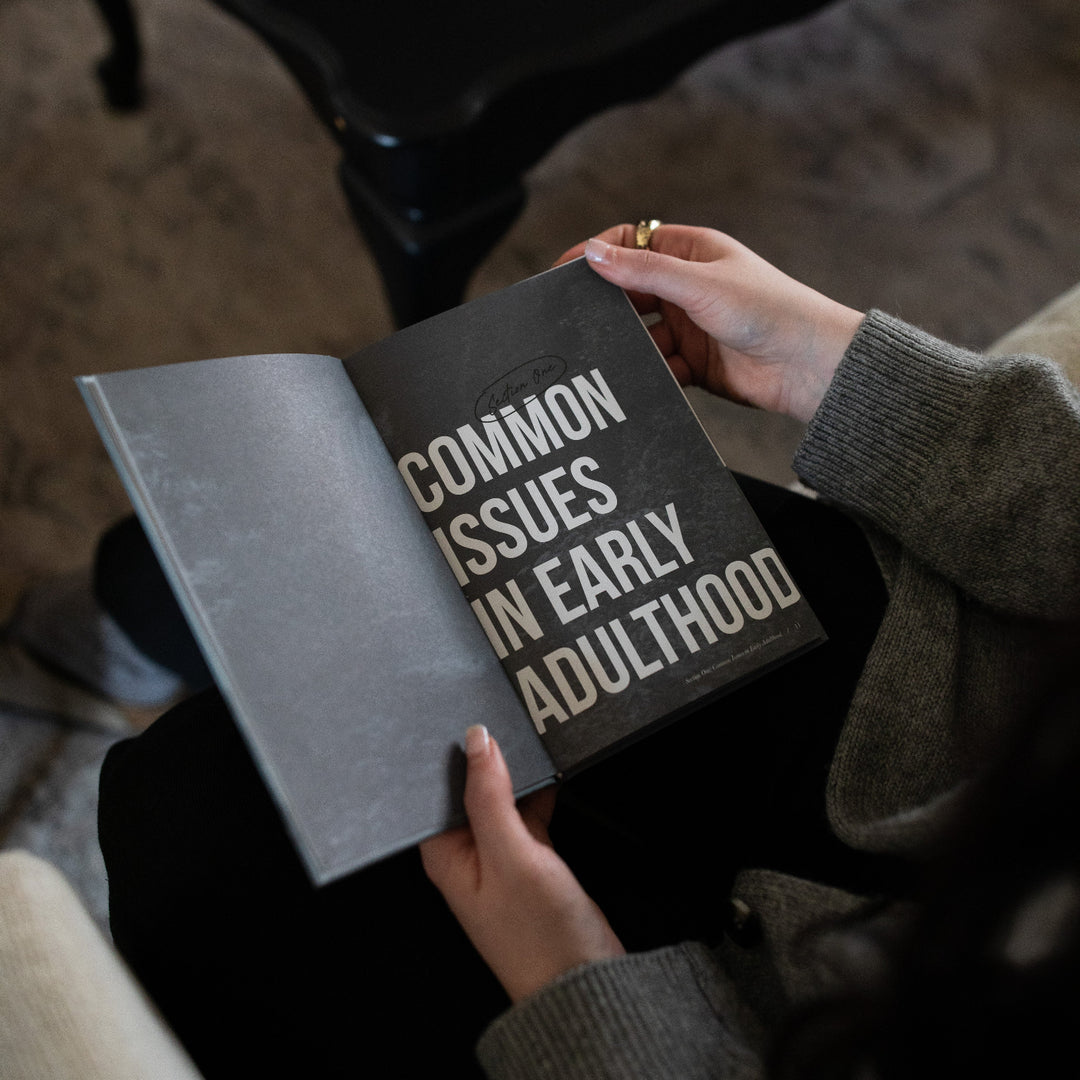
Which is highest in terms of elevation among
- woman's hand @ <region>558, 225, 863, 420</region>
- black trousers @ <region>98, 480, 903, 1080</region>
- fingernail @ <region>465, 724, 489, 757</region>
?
woman's hand @ <region>558, 225, 863, 420</region>

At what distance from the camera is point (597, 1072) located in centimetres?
46

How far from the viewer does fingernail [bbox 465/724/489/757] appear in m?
0.50

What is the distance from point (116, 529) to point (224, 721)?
0.32 m

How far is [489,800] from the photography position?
1.63ft

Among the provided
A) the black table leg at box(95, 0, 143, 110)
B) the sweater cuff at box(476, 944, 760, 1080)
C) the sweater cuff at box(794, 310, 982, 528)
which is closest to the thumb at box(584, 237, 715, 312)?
the sweater cuff at box(794, 310, 982, 528)

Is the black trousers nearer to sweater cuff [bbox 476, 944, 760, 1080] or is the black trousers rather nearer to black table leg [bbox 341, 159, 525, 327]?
sweater cuff [bbox 476, 944, 760, 1080]

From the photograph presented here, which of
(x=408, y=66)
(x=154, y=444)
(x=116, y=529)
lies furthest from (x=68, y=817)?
(x=408, y=66)

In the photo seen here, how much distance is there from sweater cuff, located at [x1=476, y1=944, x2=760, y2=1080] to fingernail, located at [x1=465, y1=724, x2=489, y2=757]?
128 mm

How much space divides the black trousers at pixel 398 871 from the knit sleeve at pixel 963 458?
6 centimetres

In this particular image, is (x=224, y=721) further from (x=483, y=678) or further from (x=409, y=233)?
(x=409, y=233)

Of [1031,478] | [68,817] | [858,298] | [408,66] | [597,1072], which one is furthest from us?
[858,298]

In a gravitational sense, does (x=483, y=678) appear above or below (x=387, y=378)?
below

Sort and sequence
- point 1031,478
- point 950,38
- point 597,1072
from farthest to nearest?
point 950,38, point 1031,478, point 597,1072

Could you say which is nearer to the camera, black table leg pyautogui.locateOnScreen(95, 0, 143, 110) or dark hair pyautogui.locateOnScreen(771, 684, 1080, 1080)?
dark hair pyautogui.locateOnScreen(771, 684, 1080, 1080)
